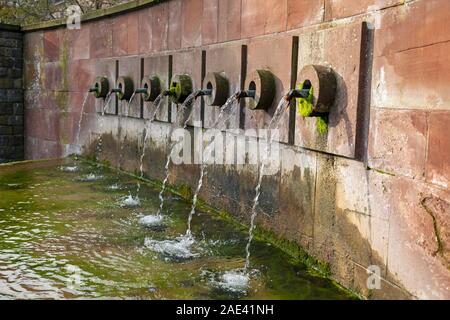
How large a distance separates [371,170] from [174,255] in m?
1.94

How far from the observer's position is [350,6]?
414cm

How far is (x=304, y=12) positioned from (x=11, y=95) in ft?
34.2

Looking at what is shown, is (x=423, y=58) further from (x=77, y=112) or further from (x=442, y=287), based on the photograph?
(x=77, y=112)

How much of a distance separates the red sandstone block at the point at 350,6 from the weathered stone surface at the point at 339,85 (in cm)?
13

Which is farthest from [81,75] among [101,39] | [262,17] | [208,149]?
[262,17]

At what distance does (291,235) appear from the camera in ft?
16.1

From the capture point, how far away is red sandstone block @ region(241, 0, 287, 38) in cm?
525

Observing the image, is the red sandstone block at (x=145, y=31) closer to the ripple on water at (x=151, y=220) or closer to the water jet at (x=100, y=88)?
the water jet at (x=100, y=88)

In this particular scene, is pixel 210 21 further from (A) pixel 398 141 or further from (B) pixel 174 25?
(A) pixel 398 141

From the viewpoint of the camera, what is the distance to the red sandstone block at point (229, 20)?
6074 mm

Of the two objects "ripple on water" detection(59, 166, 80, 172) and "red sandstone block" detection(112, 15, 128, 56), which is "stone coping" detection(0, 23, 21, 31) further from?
"ripple on water" detection(59, 166, 80, 172)

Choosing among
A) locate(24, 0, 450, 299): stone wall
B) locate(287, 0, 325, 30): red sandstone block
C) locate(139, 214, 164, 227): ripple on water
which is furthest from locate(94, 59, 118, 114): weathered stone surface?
locate(287, 0, 325, 30): red sandstone block

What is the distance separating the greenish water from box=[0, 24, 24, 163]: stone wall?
665 centimetres
